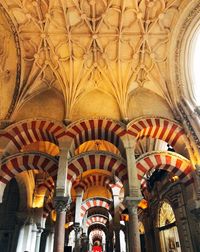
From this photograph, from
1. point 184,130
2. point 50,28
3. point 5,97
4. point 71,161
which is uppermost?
point 50,28

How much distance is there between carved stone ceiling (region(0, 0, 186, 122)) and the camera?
330 inches

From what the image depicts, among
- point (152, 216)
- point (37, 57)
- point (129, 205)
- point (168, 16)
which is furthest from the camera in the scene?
point (152, 216)

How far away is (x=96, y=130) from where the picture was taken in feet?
29.5

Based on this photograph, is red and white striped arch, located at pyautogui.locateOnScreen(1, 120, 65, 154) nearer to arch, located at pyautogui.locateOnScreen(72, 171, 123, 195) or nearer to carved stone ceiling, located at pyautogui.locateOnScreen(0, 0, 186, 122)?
carved stone ceiling, located at pyautogui.locateOnScreen(0, 0, 186, 122)

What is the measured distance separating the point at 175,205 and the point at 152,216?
263 centimetres

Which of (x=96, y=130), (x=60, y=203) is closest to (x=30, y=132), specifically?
(x=96, y=130)

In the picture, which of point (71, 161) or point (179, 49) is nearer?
point (71, 161)

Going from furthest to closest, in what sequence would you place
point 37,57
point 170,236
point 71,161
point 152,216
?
point 152,216 < point 170,236 < point 37,57 < point 71,161

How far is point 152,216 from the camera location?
11.4 meters

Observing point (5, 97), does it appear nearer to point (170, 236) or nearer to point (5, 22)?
point (5, 22)

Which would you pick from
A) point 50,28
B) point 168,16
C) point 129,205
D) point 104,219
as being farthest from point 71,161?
point 104,219

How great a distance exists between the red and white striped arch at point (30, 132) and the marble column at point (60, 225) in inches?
95.7

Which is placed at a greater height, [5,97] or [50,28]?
[50,28]

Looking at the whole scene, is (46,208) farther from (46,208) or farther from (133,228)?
(133,228)
